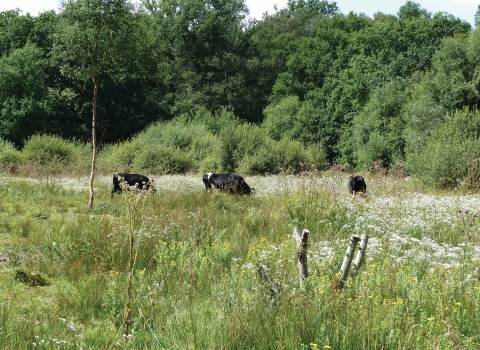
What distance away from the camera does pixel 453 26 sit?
39.3 meters

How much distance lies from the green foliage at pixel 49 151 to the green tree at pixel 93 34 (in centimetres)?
1410

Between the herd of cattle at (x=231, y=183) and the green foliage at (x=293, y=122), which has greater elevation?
the green foliage at (x=293, y=122)

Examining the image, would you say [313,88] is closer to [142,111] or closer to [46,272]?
[142,111]

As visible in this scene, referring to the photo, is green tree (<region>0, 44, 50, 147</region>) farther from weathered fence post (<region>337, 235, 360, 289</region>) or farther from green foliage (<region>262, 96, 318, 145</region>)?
weathered fence post (<region>337, 235, 360, 289</region>)

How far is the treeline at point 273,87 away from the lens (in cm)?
2794

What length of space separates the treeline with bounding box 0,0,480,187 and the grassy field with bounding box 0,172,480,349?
390 inches

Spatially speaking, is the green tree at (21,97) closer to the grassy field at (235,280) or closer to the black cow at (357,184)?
the grassy field at (235,280)

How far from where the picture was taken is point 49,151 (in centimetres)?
2758

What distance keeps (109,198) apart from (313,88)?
37.8 m

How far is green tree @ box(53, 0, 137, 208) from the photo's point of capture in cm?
1272

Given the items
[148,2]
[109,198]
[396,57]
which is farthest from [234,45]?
[109,198]

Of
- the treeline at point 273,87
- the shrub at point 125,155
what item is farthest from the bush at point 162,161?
the shrub at point 125,155

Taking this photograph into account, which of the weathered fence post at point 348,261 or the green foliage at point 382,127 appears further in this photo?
the green foliage at point 382,127

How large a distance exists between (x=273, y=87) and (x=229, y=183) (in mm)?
36251
